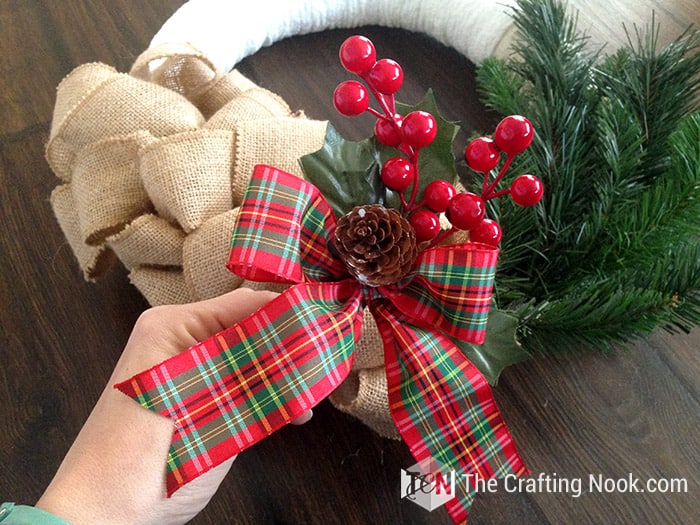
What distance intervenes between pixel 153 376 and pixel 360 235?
16 centimetres

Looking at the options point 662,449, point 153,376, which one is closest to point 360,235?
point 153,376

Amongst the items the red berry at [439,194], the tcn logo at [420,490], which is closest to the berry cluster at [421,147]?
the red berry at [439,194]

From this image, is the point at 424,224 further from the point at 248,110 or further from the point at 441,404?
the point at 248,110

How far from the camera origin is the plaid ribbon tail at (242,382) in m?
0.40

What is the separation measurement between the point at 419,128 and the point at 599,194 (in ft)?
0.78

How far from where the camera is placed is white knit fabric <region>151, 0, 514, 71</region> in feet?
2.47

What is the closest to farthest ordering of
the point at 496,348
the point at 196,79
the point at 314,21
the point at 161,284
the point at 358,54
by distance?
the point at 358,54, the point at 496,348, the point at 161,284, the point at 196,79, the point at 314,21

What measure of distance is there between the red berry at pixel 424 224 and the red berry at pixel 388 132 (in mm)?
51

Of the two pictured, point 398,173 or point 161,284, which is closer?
point 398,173

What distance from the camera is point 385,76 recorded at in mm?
383

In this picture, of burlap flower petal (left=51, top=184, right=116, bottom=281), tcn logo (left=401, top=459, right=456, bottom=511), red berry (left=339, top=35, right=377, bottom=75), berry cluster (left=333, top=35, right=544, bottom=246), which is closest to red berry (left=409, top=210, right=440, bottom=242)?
berry cluster (left=333, top=35, right=544, bottom=246)

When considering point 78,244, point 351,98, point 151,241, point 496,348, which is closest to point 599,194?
point 496,348

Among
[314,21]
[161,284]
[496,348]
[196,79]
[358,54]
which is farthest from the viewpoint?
[314,21]

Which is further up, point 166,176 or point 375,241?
point 375,241
